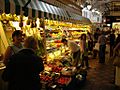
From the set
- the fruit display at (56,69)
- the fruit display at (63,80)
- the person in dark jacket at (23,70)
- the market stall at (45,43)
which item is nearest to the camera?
the person in dark jacket at (23,70)

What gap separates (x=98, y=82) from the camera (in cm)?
1043

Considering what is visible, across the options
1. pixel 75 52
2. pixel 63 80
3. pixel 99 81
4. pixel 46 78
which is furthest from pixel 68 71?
pixel 99 81

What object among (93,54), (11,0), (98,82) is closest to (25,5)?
(11,0)

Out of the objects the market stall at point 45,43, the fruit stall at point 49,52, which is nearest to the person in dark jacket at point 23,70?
the market stall at point 45,43

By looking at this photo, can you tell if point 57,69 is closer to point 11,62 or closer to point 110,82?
point 110,82

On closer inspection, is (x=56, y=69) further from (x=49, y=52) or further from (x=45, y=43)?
(x=49, y=52)

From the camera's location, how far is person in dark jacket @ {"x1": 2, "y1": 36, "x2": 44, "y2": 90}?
4.42 m

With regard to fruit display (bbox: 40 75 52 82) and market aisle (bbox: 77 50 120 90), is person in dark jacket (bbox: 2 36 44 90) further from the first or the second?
market aisle (bbox: 77 50 120 90)

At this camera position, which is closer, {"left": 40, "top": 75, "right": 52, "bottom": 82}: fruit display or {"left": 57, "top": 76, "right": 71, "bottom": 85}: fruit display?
{"left": 40, "top": 75, "right": 52, "bottom": 82}: fruit display

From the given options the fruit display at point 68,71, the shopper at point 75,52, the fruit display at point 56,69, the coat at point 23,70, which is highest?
the coat at point 23,70

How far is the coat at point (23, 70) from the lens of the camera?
4.42 meters

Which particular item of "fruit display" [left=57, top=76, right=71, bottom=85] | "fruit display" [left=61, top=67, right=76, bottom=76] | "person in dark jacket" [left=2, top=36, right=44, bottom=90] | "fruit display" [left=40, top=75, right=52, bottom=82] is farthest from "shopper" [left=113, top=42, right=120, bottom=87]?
"person in dark jacket" [left=2, top=36, right=44, bottom=90]

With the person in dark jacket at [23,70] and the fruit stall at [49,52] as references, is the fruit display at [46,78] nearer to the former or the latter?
the fruit stall at [49,52]

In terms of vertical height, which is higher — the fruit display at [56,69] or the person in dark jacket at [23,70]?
the person in dark jacket at [23,70]
